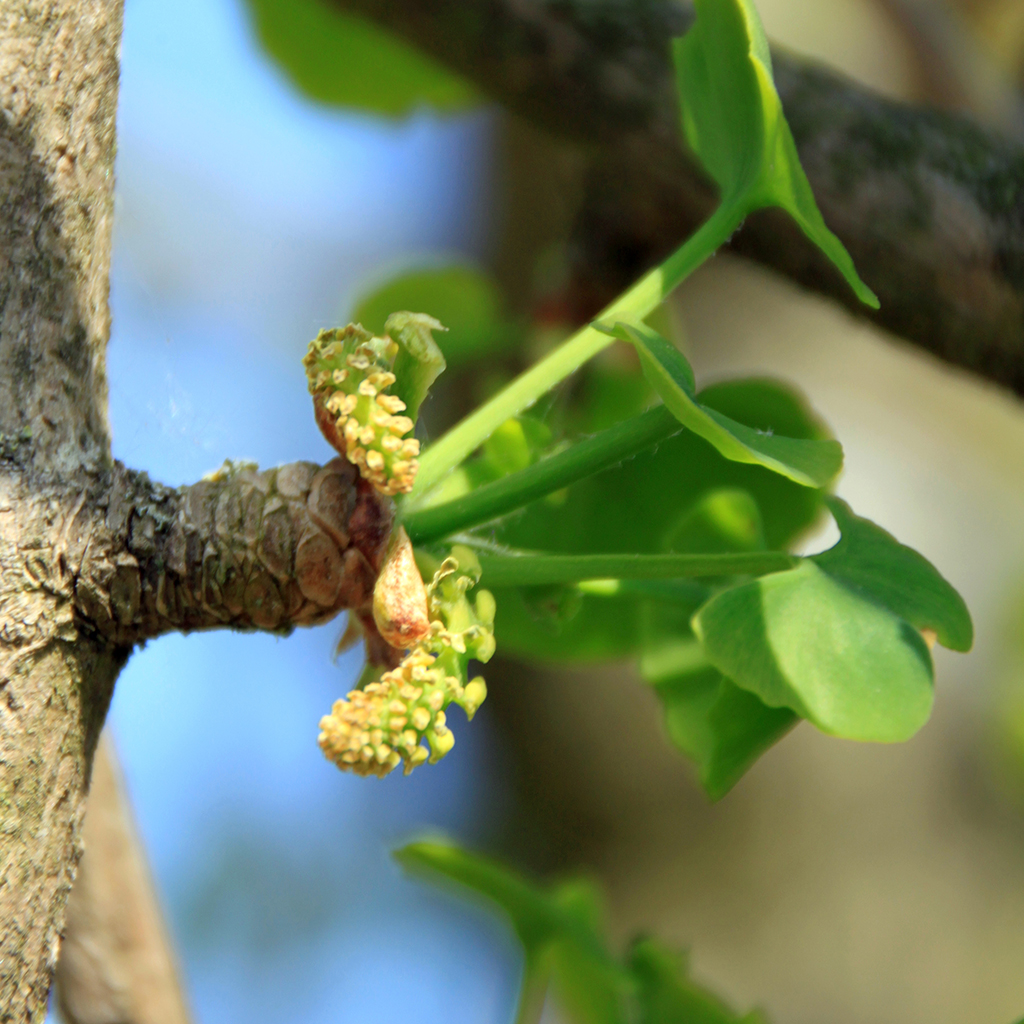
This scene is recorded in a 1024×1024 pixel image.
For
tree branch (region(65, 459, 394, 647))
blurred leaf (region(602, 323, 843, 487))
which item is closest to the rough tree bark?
tree branch (region(65, 459, 394, 647))

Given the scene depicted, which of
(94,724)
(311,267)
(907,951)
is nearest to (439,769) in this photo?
(907,951)

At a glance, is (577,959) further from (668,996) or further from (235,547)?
(235,547)

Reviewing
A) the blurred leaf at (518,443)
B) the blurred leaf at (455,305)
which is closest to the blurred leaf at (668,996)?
the blurred leaf at (518,443)

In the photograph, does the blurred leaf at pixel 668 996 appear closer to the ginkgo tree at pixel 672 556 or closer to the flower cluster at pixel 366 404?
Answer: the ginkgo tree at pixel 672 556

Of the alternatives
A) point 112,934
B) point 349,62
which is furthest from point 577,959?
point 349,62

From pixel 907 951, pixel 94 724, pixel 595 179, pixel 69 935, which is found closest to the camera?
pixel 94 724

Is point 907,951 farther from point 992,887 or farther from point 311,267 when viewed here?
point 311,267

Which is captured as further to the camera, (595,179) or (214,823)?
(214,823)
